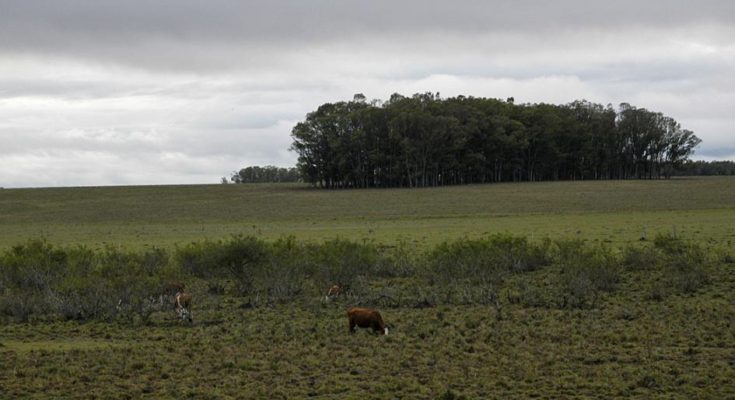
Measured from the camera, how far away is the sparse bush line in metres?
26.4

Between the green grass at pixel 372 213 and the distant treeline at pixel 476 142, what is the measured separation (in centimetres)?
1072

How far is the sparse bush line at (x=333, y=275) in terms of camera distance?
1041 inches

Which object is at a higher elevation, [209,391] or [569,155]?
[569,155]

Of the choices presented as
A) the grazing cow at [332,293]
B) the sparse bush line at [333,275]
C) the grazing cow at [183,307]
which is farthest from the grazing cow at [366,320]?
the grazing cow at [332,293]

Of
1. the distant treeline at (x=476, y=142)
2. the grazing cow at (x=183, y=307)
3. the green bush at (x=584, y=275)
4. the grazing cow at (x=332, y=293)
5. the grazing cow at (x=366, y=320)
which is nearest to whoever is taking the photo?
the grazing cow at (x=366, y=320)

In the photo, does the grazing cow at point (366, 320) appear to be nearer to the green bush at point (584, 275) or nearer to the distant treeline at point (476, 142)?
the green bush at point (584, 275)

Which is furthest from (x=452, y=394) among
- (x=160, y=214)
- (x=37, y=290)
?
(x=160, y=214)

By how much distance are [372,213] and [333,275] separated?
172 ft

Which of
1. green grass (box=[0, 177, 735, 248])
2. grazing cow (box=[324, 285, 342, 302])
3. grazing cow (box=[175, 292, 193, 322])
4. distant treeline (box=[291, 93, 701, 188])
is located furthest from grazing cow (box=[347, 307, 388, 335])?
distant treeline (box=[291, 93, 701, 188])

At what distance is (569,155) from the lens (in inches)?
6024

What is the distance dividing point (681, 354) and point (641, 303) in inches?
360

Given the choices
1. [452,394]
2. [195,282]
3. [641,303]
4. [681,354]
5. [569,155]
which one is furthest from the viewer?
[569,155]

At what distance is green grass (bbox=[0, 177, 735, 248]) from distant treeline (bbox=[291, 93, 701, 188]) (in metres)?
10.7

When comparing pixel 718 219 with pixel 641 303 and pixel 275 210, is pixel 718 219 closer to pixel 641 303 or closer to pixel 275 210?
pixel 641 303
